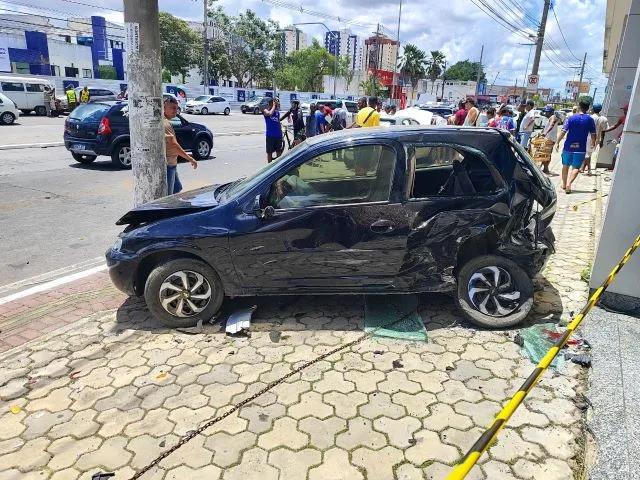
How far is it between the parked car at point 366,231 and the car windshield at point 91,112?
29.2 ft

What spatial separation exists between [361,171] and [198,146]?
10.6 metres

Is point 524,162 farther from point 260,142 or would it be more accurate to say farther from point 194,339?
point 260,142

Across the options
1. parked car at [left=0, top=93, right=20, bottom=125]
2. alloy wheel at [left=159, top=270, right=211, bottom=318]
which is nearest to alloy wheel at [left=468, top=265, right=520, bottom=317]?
alloy wheel at [left=159, top=270, right=211, bottom=318]

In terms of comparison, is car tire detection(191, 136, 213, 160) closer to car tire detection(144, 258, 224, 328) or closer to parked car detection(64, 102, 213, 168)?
parked car detection(64, 102, 213, 168)

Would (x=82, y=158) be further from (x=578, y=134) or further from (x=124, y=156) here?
(x=578, y=134)

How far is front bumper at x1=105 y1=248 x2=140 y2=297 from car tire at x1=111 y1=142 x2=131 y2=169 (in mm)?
8492

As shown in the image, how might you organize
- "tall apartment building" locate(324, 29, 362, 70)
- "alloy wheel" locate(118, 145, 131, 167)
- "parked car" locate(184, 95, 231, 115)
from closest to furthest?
"alloy wheel" locate(118, 145, 131, 167) → "parked car" locate(184, 95, 231, 115) → "tall apartment building" locate(324, 29, 362, 70)

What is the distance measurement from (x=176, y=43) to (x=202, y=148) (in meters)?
51.8

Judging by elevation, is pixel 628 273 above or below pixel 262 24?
below

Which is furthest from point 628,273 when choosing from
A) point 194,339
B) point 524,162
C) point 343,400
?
point 194,339

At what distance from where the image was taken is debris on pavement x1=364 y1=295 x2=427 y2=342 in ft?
12.8

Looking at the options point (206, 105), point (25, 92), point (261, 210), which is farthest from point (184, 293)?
point (206, 105)

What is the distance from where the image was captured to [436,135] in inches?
155

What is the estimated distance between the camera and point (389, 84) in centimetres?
7225
